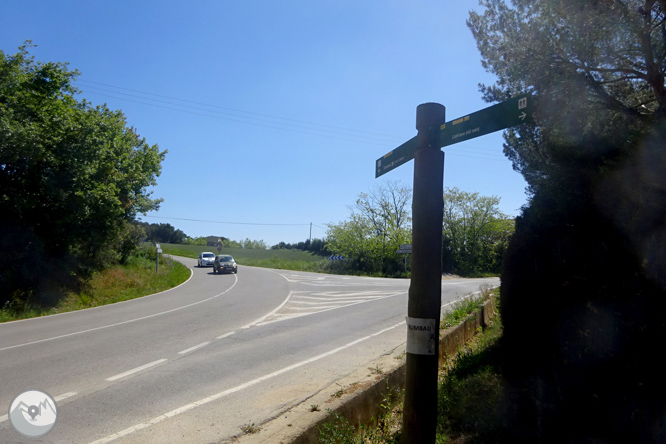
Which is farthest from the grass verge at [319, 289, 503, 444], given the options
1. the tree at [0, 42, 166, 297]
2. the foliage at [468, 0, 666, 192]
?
the tree at [0, 42, 166, 297]

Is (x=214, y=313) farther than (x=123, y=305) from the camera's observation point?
No

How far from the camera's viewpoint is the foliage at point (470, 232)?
189 ft

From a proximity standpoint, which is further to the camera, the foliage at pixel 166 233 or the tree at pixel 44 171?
the foliage at pixel 166 233

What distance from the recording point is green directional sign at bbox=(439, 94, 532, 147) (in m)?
2.91

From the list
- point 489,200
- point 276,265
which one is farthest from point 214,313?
point 489,200

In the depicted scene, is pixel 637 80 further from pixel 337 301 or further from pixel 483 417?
pixel 337 301

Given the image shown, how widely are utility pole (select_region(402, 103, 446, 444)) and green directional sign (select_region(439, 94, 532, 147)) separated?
18 cm

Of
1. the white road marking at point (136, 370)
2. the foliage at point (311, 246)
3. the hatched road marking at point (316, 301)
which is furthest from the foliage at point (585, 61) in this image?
the foliage at point (311, 246)

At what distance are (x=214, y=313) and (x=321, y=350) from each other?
6.50m

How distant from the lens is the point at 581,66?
355 inches

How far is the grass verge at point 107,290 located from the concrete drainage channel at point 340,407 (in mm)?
13911

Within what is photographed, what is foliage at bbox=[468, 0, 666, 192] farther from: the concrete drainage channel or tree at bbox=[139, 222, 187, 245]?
tree at bbox=[139, 222, 187, 245]

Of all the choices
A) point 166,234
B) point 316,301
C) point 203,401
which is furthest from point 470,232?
point 166,234

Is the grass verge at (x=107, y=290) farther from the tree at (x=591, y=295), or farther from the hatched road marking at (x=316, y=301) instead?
the tree at (x=591, y=295)
